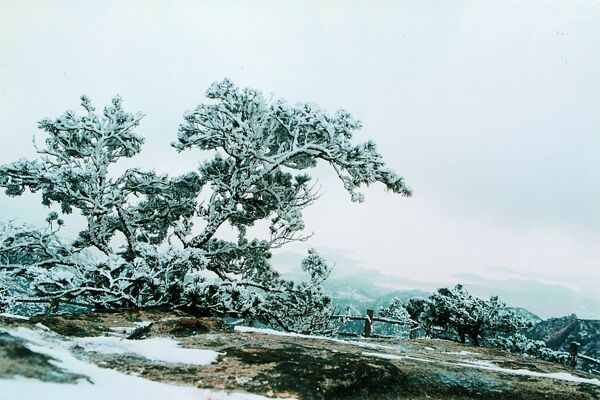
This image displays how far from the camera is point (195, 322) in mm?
3309

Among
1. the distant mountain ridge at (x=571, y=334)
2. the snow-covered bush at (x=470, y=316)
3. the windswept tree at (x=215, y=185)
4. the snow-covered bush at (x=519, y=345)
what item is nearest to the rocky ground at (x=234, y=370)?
the windswept tree at (x=215, y=185)

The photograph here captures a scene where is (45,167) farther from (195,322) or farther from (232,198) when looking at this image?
(195,322)

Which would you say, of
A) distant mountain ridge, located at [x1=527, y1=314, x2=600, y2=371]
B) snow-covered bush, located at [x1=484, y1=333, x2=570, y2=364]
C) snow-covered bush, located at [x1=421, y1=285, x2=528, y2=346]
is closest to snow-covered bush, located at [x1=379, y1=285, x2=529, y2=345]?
snow-covered bush, located at [x1=421, y1=285, x2=528, y2=346]

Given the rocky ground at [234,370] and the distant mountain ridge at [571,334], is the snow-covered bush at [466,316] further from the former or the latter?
the distant mountain ridge at [571,334]

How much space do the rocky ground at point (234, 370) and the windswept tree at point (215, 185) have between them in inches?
158

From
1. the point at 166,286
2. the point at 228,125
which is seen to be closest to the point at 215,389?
the point at 166,286

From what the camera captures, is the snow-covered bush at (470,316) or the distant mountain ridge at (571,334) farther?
the distant mountain ridge at (571,334)

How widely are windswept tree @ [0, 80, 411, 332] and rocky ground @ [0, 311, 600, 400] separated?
4014 mm

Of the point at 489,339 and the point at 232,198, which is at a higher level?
the point at 232,198

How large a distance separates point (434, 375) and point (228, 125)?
6646 millimetres

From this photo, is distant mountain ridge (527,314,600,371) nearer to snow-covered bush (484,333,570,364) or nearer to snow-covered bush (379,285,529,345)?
snow-covered bush (484,333,570,364)

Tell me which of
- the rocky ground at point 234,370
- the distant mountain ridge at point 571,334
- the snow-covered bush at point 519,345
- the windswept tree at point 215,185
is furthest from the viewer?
the distant mountain ridge at point 571,334

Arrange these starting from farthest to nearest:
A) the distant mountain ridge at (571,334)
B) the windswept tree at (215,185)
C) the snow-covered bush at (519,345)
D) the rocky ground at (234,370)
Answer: the distant mountain ridge at (571,334) → the snow-covered bush at (519,345) → the windswept tree at (215,185) → the rocky ground at (234,370)

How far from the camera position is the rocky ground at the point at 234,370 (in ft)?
4.91
